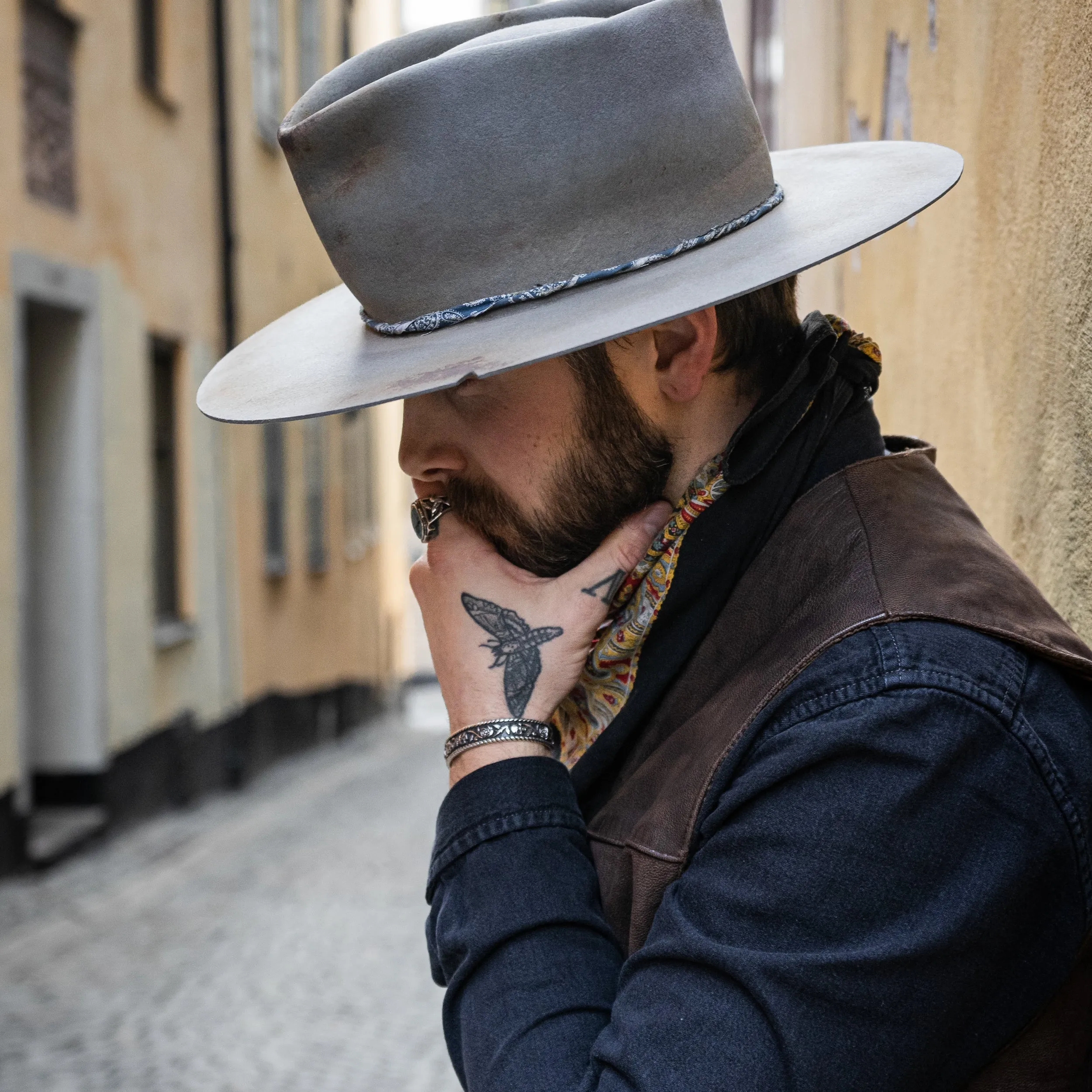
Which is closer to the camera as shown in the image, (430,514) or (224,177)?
(430,514)

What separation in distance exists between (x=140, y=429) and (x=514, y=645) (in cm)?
889

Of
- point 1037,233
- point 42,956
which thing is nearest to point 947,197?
point 1037,233

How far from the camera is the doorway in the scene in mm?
9008

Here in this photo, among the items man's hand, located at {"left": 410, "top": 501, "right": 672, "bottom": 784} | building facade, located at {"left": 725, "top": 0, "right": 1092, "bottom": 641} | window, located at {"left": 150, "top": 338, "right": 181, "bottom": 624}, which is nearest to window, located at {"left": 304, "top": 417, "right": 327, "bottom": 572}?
window, located at {"left": 150, "top": 338, "right": 181, "bottom": 624}

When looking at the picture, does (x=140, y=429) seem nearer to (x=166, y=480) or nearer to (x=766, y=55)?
(x=166, y=480)

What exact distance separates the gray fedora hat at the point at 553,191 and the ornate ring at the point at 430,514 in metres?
0.19

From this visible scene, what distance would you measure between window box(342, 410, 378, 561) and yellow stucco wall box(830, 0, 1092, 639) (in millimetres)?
14011

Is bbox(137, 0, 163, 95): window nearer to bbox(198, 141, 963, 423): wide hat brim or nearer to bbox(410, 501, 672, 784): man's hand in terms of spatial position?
bbox(198, 141, 963, 423): wide hat brim

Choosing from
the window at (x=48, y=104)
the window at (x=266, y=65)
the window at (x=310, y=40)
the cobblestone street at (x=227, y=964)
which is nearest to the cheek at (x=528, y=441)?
the cobblestone street at (x=227, y=964)

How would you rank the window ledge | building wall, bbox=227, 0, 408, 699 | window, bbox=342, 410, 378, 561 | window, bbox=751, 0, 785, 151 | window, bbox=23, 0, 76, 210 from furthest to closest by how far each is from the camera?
1. window, bbox=342, 410, 378, 561
2. building wall, bbox=227, 0, 408, 699
3. the window ledge
4. window, bbox=23, 0, 76, 210
5. window, bbox=751, 0, 785, 151

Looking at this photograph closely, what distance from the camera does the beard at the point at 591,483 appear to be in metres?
1.55

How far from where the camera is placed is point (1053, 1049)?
1.31m

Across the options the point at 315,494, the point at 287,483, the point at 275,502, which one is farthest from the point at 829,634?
the point at 315,494

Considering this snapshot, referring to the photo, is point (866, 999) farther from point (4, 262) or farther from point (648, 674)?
point (4, 262)
